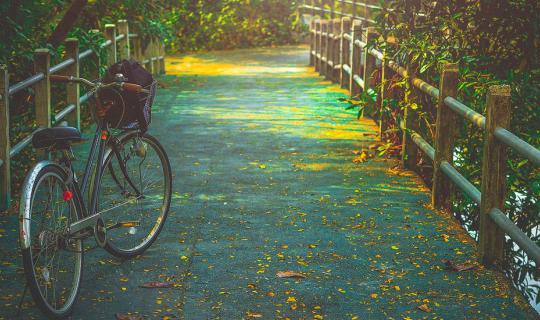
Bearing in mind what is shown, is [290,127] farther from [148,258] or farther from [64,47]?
[148,258]

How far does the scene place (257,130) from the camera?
11023 mm

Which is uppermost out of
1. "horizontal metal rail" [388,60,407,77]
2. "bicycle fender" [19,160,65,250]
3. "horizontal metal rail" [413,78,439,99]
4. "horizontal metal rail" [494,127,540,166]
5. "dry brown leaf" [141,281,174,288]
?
"horizontal metal rail" [388,60,407,77]

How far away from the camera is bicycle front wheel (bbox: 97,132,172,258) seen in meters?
5.66

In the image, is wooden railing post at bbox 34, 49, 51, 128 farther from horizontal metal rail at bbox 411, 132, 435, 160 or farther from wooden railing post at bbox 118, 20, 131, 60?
wooden railing post at bbox 118, 20, 131, 60

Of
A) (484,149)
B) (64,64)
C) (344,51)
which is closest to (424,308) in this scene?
(484,149)

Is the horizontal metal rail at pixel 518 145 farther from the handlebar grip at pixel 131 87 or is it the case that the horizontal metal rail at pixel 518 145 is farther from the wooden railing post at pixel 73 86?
the wooden railing post at pixel 73 86

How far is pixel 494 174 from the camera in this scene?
559 cm

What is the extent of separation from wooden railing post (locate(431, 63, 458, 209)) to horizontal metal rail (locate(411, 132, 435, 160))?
0.74ft

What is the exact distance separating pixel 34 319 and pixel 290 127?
22.6ft

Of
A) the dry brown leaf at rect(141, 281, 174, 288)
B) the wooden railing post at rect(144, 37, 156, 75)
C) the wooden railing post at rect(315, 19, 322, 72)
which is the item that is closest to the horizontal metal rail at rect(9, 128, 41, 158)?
the dry brown leaf at rect(141, 281, 174, 288)

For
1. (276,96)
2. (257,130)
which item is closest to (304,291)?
(257,130)

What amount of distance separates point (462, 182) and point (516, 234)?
1257 mm

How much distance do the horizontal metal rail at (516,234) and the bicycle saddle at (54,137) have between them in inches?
95.1

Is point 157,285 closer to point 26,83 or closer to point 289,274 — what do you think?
point 289,274
